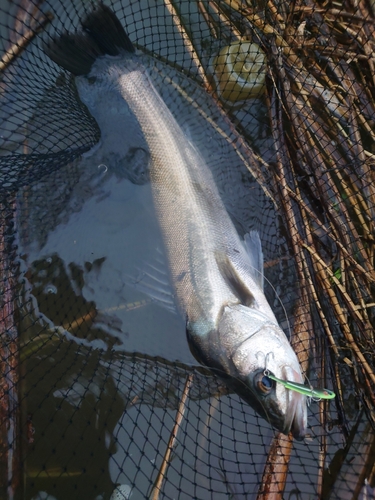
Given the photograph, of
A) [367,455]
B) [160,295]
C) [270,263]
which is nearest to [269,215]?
[270,263]

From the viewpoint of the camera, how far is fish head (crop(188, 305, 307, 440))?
2285 millimetres

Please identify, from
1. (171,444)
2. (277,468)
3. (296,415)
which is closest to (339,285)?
(296,415)

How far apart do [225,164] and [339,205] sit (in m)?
0.97

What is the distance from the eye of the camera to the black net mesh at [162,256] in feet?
9.38

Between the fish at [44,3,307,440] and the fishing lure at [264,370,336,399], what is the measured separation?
5cm

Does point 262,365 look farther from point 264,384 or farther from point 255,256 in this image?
point 255,256

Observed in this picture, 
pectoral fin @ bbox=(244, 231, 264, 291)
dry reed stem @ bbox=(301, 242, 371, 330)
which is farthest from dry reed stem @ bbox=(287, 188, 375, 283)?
pectoral fin @ bbox=(244, 231, 264, 291)

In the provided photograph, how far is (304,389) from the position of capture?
2.14 metres

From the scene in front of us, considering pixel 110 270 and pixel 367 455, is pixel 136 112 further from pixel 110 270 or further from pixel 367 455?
pixel 367 455

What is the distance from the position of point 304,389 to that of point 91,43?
289 centimetres

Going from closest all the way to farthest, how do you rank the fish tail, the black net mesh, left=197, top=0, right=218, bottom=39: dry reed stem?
1. the black net mesh
2. the fish tail
3. left=197, top=0, right=218, bottom=39: dry reed stem

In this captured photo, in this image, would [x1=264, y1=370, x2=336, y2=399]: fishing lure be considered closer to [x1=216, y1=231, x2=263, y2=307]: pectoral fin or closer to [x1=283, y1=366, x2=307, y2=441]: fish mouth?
[x1=283, y1=366, x2=307, y2=441]: fish mouth

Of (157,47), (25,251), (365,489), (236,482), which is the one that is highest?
(157,47)

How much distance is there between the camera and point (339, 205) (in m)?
3.33
